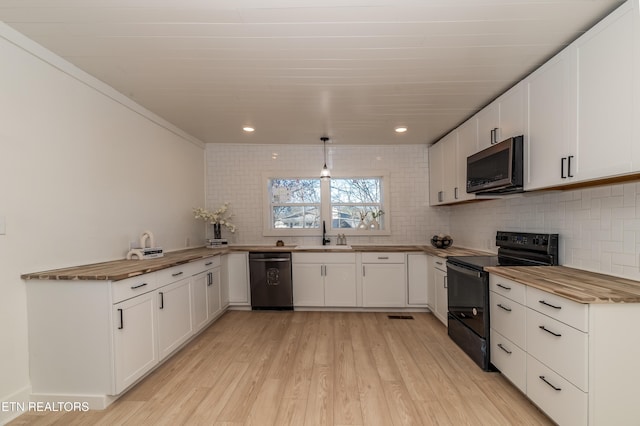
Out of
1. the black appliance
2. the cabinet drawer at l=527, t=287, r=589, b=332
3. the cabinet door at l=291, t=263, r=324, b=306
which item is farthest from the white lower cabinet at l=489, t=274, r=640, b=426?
the cabinet door at l=291, t=263, r=324, b=306

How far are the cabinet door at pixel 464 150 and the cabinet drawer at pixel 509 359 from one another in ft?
4.79

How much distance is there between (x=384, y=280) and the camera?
4094 millimetres

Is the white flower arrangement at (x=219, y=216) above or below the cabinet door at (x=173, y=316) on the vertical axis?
above

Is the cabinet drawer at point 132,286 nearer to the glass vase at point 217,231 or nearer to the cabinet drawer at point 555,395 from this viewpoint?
the glass vase at point 217,231

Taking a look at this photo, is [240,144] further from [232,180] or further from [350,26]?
[350,26]

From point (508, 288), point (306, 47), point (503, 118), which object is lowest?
point (508, 288)

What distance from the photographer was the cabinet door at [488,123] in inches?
109

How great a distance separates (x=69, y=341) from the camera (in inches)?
79.7

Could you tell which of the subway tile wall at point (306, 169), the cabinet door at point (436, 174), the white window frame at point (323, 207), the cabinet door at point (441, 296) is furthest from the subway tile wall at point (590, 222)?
the white window frame at point (323, 207)

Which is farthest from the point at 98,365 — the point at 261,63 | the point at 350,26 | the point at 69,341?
the point at 350,26

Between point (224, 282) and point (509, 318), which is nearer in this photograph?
point (509, 318)

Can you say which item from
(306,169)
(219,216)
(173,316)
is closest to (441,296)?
(306,169)

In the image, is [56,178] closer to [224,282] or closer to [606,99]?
[224,282]

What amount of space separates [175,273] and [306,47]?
2256 millimetres
